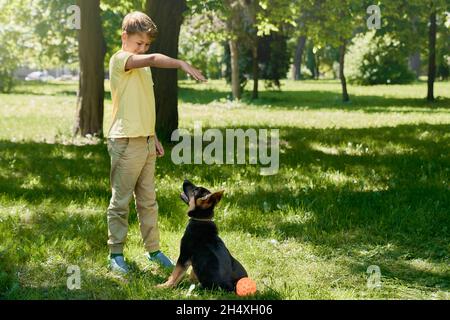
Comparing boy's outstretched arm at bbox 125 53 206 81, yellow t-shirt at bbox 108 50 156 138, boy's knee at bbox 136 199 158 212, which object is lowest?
boy's knee at bbox 136 199 158 212

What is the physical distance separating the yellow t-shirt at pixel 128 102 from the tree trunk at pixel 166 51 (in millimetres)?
6407

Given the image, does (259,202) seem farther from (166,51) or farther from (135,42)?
(166,51)

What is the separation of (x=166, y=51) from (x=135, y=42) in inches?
256

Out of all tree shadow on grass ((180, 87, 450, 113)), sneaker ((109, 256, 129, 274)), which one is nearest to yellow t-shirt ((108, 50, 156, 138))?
sneaker ((109, 256, 129, 274))

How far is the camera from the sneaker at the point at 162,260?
522cm

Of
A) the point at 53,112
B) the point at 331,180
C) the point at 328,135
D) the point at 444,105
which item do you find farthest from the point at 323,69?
the point at 331,180

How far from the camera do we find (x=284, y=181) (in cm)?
845

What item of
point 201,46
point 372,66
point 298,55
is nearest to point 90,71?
point 201,46

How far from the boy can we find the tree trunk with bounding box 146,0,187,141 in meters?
6.33

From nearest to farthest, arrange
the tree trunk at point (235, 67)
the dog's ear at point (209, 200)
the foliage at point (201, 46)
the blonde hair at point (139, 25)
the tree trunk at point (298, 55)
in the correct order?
1. the dog's ear at point (209, 200)
2. the blonde hair at point (139, 25)
3. the foliage at point (201, 46)
4. the tree trunk at point (235, 67)
5. the tree trunk at point (298, 55)

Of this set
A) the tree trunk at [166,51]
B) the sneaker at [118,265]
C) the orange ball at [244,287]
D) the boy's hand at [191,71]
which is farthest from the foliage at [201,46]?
the orange ball at [244,287]

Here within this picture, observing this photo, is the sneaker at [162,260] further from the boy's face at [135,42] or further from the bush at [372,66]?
the bush at [372,66]

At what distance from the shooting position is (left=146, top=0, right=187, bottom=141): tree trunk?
11234 mm

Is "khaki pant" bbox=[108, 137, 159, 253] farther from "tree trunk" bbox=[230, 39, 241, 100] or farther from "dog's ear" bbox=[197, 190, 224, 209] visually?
"tree trunk" bbox=[230, 39, 241, 100]
